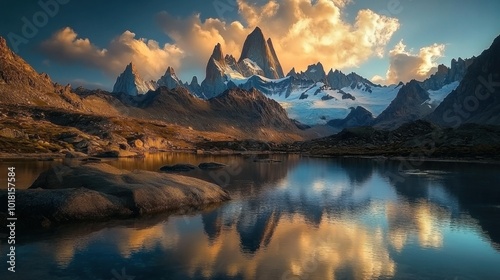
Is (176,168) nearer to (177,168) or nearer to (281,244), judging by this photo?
(177,168)

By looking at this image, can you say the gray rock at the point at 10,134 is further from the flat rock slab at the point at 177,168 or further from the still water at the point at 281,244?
the still water at the point at 281,244

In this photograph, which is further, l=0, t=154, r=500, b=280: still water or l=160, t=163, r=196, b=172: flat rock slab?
l=160, t=163, r=196, b=172: flat rock slab

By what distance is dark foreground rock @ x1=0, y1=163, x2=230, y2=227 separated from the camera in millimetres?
31094

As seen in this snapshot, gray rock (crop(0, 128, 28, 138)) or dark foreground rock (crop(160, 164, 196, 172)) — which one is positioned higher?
gray rock (crop(0, 128, 28, 138))

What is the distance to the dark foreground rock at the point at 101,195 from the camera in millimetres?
31094

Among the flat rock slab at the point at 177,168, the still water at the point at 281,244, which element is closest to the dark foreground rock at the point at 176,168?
the flat rock slab at the point at 177,168

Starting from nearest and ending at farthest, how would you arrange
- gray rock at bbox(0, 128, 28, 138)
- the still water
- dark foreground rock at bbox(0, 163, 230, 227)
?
the still water → dark foreground rock at bbox(0, 163, 230, 227) → gray rock at bbox(0, 128, 28, 138)

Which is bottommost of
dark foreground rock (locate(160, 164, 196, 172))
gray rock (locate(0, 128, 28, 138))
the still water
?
the still water

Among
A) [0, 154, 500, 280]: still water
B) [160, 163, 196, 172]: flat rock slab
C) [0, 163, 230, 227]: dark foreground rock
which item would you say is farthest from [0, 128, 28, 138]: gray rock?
[0, 154, 500, 280]: still water

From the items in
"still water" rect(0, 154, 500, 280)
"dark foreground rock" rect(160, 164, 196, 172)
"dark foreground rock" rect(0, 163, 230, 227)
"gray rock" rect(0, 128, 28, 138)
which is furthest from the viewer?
"gray rock" rect(0, 128, 28, 138)

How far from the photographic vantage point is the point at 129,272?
70.8 feet

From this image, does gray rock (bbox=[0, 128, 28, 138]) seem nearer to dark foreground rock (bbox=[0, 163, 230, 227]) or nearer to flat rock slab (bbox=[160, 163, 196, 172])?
flat rock slab (bbox=[160, 163, 196, 172])

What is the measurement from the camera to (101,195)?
34.5 meters

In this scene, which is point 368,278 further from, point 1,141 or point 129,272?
point 1,141
